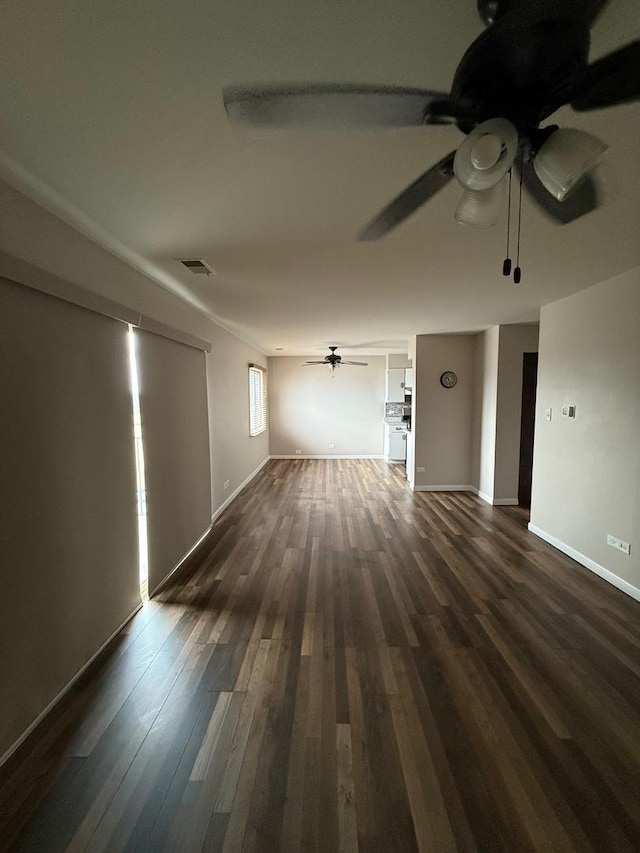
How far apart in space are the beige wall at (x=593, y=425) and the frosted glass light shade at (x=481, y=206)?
2233 millimetres

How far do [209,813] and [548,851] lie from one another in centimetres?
114

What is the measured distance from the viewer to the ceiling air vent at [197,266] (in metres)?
2.35

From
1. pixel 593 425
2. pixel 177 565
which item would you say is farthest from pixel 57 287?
pixel 593 425

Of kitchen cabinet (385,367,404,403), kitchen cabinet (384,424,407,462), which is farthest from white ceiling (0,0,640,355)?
kitchen cabinet (384,424,407,462)

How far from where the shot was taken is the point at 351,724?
1570 millimetres

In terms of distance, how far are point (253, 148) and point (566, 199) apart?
117cm

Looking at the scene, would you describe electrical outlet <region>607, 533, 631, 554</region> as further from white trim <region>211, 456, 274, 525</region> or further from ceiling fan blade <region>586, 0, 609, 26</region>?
white trim <region>211, 456, 274, 525</region>

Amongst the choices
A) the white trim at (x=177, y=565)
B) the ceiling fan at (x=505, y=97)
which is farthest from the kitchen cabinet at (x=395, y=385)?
the ceiling fan at (x=505, y=97)

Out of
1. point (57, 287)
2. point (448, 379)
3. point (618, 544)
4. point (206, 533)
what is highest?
point (57, 287)

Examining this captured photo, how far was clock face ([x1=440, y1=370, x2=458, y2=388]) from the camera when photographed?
545 cm

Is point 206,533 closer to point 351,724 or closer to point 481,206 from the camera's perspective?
point 351,724

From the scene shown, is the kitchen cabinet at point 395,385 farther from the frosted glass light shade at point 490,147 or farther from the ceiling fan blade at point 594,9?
the ceiling fan blade at point 594,9

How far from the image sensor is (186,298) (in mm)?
3297

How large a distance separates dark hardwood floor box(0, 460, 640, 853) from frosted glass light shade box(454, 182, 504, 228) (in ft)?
6.75
